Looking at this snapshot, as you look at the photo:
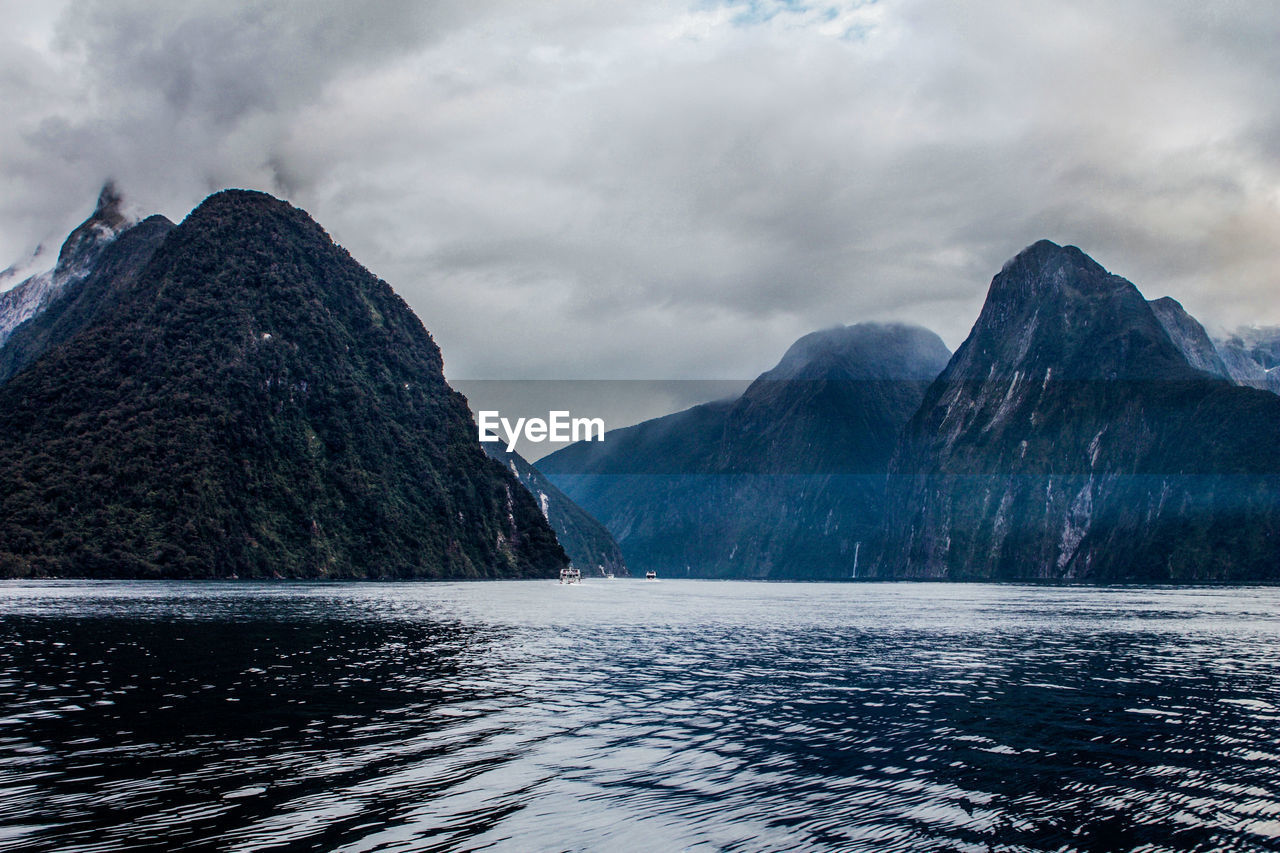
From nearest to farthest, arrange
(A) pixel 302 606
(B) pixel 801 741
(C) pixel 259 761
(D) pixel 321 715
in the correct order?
(C) pixel 259 761
(B) pixel 801 741
(D) pixel 321 715
(A) pixel 302 606

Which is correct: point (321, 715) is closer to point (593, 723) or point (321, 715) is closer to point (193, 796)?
point (593, 723)

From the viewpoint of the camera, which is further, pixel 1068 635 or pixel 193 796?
pixel 1068 635

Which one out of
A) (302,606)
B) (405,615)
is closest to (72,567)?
(302,606)

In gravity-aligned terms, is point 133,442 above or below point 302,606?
above

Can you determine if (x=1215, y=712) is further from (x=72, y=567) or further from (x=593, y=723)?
(x=72, y=567)

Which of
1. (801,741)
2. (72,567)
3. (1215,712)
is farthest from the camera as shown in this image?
(72,567)

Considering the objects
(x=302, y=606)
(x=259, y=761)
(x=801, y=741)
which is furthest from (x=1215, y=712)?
(x=302, y=606)
